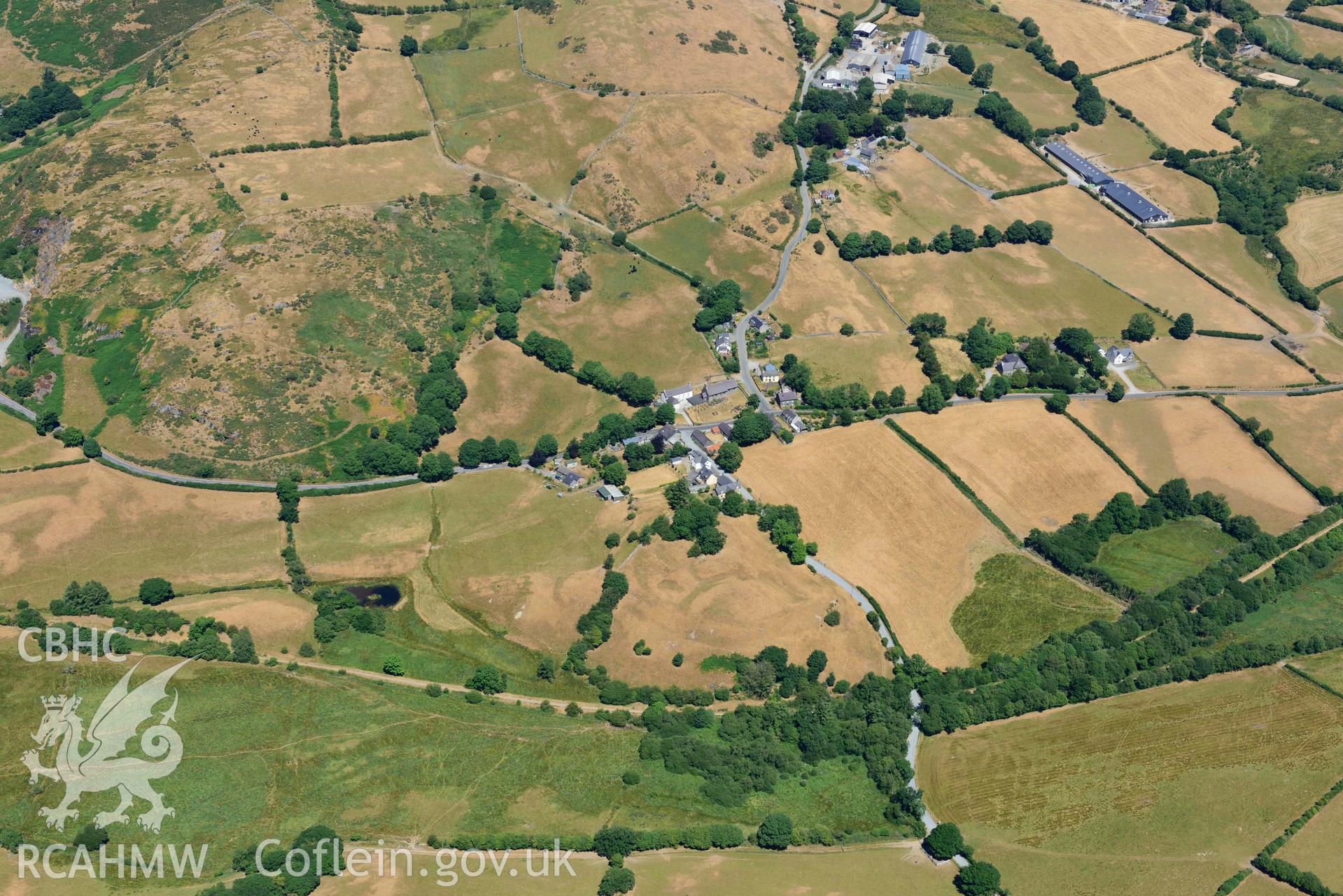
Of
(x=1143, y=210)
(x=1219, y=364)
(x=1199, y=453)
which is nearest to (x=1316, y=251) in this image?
(x=1143, y=210)

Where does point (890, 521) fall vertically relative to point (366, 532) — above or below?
above

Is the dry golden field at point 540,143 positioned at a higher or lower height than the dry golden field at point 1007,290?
higher

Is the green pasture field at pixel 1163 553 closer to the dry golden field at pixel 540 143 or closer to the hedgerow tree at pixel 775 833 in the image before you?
the hedgerow tree at pixel 775 833

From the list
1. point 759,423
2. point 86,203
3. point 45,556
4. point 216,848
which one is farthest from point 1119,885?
point 86,203

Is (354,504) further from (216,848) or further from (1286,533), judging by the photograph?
(1286,533)

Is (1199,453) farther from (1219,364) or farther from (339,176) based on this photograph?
(339,176)

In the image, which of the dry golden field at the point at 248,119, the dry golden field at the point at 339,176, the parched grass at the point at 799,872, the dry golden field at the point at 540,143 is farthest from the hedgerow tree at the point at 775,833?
the dry golden field at the point at 248,119

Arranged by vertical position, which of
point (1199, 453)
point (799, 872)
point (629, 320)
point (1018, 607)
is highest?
point (1199, 453)
